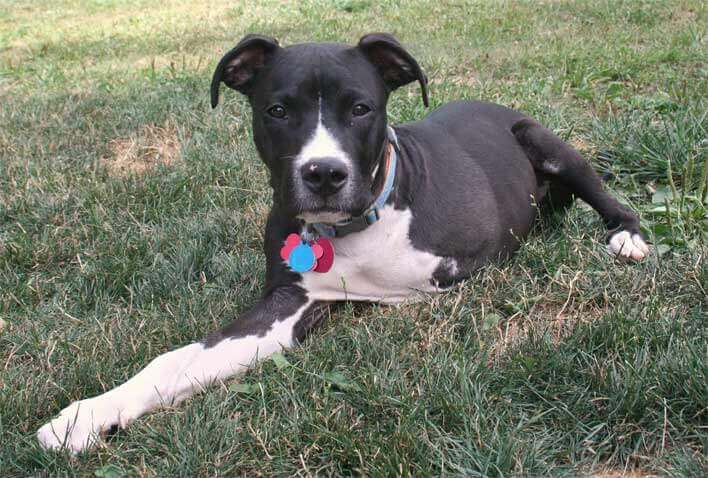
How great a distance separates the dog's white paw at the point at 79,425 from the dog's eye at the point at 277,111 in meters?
1.39

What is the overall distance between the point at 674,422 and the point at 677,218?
1842 millimetres

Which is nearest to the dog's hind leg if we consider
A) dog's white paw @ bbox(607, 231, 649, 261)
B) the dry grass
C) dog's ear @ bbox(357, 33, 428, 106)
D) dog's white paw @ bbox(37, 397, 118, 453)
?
dog's white paw @ bbox(607, 231, 649, 261)

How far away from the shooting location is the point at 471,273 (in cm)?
384

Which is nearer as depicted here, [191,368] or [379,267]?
[191,368]

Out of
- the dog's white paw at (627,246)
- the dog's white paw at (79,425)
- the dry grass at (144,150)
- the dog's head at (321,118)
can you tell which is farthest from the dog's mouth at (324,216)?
the dry grass at (144,150)

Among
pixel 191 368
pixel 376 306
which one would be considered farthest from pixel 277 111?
pixel 191 368

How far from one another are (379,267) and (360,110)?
750 millimetres

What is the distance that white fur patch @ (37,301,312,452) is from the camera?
276 cm

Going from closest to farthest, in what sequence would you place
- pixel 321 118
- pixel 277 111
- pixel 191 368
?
pixel 191 368, pixel 321 118, pixel 277 111

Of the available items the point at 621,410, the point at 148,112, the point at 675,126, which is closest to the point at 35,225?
the point at 148,112

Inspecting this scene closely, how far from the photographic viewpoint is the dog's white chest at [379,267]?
11.7ft

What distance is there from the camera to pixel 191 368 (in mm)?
3137

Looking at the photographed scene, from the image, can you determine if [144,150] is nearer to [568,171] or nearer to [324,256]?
[324,256]

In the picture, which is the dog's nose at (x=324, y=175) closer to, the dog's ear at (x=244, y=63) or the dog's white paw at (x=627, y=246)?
the dog's ear at (x=244, y=63)
